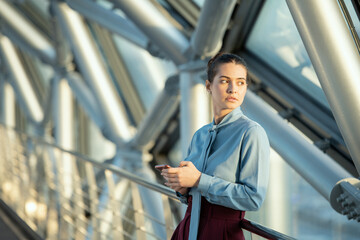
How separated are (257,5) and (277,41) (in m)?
0.38

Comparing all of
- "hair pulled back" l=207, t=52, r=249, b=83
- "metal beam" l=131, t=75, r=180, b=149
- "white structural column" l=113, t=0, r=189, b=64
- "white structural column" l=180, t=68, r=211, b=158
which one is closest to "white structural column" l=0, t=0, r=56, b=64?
"metal beam" l=131, t=75, r=180, b=149

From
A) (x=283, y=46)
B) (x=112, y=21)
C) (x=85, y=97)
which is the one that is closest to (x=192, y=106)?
(x=283, y=46)

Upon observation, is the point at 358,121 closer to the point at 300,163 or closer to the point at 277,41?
the point at 300,163

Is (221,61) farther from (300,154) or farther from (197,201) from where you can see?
(300,154)

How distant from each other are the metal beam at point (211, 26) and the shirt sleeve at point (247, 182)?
212 cm

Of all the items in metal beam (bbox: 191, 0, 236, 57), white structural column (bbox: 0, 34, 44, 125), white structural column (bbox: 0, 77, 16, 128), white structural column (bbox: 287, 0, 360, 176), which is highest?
white structural column (bbox: 0, 77, 16, 128)

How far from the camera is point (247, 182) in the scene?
1.22m

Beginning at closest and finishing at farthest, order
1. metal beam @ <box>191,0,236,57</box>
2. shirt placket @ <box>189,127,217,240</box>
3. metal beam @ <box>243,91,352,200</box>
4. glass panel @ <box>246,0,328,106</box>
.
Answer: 1. shirt placket @ <box>189,127,217,240</box>
2. metal beam @ <box>243,91,352,200</box>
3. metal beam @ <box>191,0,236,57</box>
4. glass panel @ <box>246,0,328,106</box>

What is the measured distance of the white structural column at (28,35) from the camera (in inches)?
281

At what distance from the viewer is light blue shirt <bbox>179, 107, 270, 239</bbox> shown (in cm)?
122

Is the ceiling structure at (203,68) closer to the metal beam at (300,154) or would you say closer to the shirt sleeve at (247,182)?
the metal beam at (300,154)

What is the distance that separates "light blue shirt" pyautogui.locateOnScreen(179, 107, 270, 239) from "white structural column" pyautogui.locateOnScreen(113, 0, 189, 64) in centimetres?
266

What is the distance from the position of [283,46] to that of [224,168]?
10.1 feet

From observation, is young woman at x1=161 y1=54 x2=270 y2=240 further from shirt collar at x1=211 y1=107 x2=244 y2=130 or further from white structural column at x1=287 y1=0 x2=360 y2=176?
white structural column at x1=287 y1=0 x2=360 y2=176
